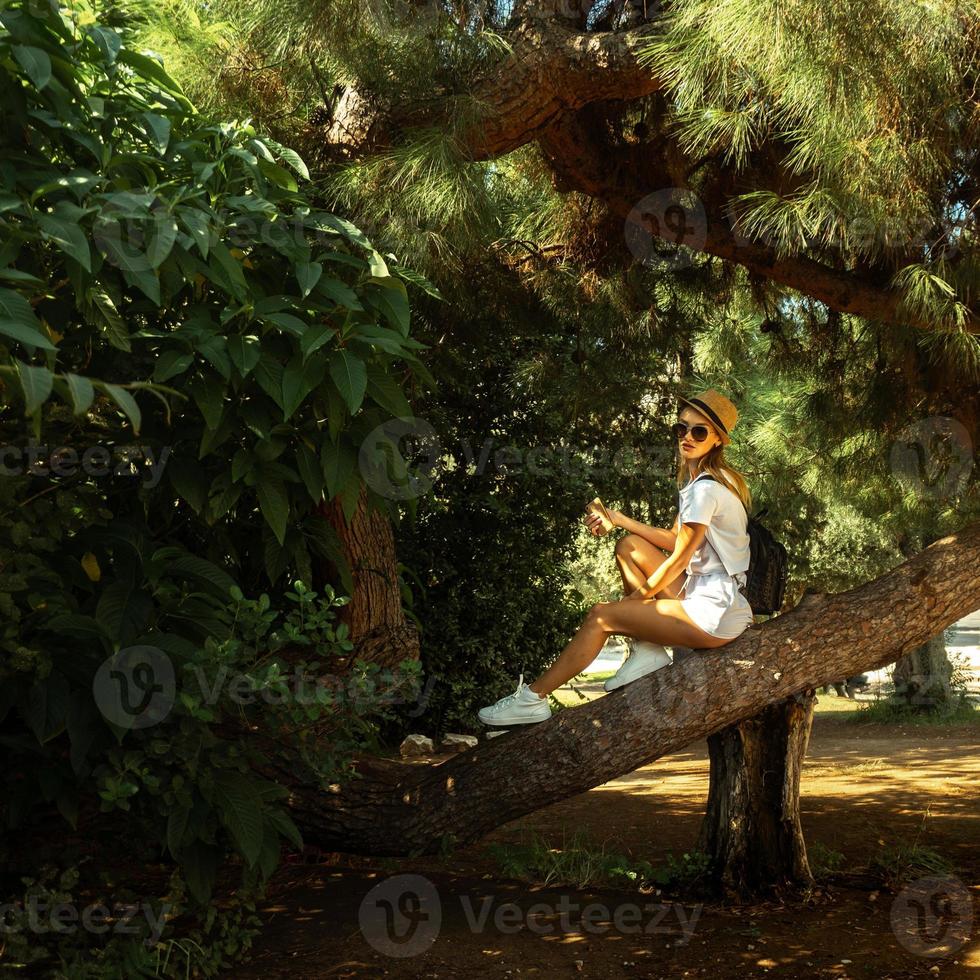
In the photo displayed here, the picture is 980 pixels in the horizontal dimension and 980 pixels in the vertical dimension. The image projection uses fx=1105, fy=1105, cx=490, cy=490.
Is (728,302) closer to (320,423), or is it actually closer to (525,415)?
(525,415)

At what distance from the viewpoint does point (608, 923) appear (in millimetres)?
3920

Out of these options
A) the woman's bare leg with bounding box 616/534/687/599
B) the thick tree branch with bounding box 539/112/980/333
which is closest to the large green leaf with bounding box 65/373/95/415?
the woman's bare leg with bounding box 616/534/687/599

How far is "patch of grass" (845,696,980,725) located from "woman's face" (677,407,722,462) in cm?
880

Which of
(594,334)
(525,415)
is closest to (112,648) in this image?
(594,334)

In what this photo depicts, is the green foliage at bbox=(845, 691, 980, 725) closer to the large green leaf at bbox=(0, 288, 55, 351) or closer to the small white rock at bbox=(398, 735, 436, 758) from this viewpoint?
the small white rock at bbox=(398, 735, 436, 758)

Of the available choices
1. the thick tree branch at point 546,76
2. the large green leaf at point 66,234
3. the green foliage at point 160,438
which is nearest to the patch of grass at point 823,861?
the green foliage at point 160,438

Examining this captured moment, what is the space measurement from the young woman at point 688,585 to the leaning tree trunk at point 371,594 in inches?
20.7

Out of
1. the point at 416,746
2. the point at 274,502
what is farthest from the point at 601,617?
the point at 416,746

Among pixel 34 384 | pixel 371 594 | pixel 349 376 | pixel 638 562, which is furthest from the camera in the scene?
pixel 371 594

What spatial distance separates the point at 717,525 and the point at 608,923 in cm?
147

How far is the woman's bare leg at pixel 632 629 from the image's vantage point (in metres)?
3.86

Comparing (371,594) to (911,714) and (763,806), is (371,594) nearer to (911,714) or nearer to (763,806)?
(763,806)

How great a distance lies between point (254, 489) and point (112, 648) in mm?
672

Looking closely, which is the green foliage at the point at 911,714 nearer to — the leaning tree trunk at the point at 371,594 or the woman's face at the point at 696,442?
the woman's face at the point at 696,442
